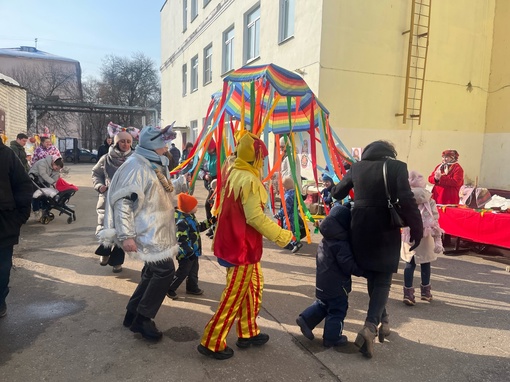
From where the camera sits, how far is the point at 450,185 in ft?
23.1

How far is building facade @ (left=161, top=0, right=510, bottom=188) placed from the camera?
32.8ft

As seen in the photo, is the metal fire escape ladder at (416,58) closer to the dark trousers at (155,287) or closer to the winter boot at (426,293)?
the winter boot at (426,293)

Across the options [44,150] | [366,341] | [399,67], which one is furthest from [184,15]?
[366,341]

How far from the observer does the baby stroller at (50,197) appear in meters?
7.92

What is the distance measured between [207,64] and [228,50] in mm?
3156

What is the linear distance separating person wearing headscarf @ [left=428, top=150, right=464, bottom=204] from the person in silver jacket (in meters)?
5.48

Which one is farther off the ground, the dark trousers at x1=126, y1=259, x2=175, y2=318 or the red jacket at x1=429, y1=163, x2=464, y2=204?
the red jacket at x1=429, y1=163, x2=464, y2=204

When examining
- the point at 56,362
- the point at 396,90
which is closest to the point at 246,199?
the point at 56,362

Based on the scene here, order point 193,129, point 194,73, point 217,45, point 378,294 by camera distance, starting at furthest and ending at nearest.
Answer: point 194,73 < point 193,129 < point 217,45 < point 378,294

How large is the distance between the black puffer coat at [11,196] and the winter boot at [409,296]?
3827 millimetres

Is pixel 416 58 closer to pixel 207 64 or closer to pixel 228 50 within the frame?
pixel 228 50

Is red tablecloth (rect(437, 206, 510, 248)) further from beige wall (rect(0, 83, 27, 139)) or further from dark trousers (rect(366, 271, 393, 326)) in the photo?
beige wall (rect(0, 83, 27, 139))

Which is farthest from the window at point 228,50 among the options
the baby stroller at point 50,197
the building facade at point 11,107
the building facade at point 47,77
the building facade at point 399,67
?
the building facade at point 47,77

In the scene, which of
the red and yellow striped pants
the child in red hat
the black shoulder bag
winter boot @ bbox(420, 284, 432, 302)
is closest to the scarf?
winter boot @ bbox(420, 284, 432, 302)
